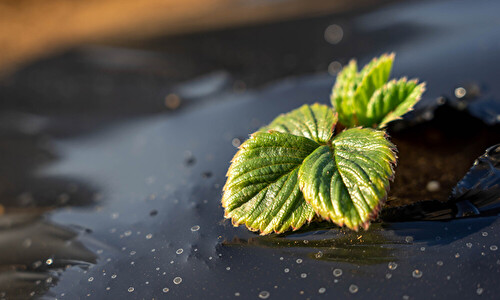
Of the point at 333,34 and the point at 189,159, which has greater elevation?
the point at 333,34

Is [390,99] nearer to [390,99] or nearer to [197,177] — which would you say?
[390,99]

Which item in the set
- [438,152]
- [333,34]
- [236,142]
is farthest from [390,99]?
[333,34]

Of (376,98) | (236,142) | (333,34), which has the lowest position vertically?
(376,98)

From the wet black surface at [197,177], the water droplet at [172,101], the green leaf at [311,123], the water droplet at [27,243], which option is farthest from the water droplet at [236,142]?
the water droplet at [27,243]

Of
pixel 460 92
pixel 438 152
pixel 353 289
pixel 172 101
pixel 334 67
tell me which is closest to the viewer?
pixel 353 289

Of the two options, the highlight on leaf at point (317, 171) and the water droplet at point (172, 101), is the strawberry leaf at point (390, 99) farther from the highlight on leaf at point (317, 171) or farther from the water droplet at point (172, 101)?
the water droplet at point (172, 101)

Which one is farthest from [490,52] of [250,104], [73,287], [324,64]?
[73,287]
